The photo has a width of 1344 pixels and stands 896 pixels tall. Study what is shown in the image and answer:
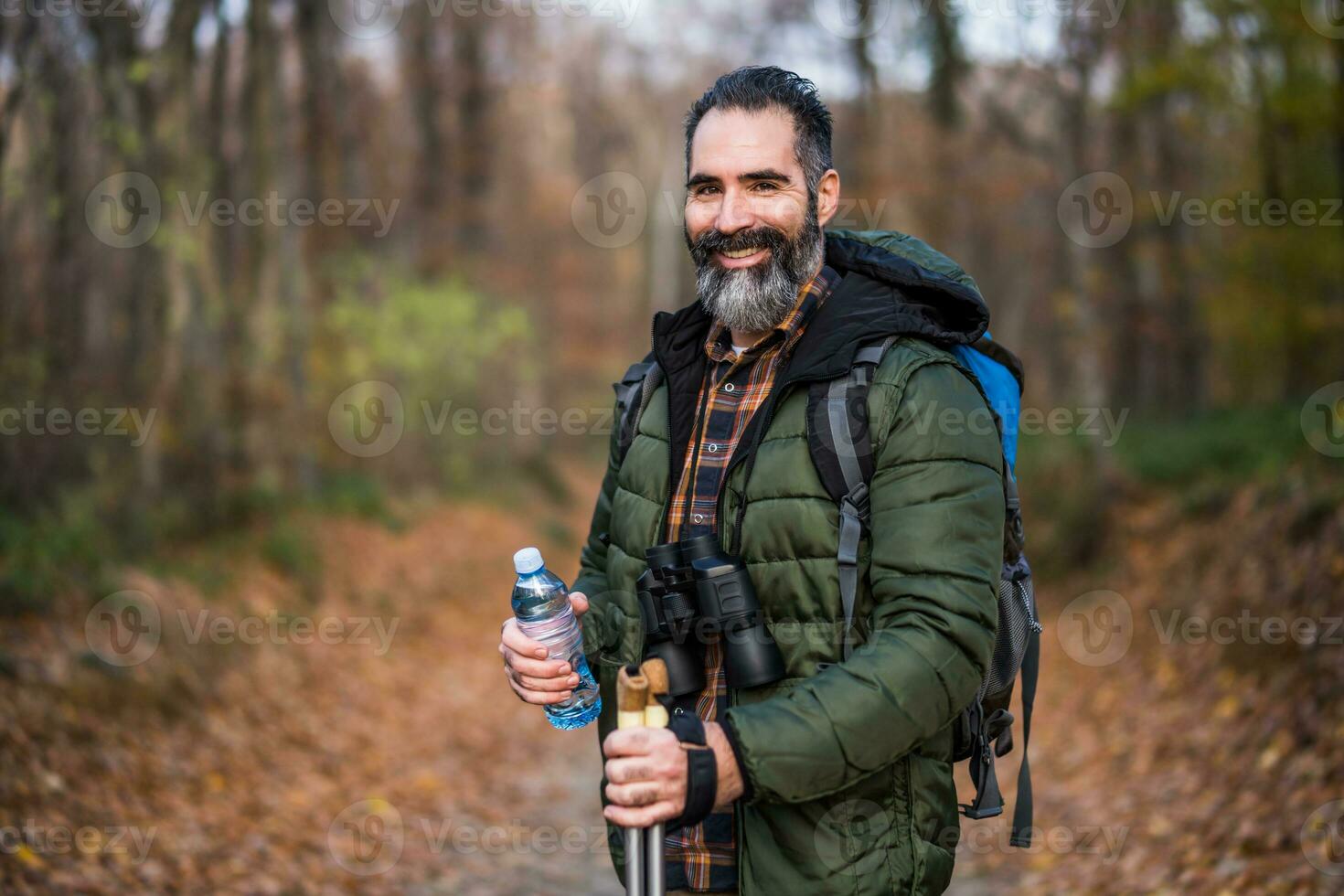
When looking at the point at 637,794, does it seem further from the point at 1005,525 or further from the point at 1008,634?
the point at 1005,525

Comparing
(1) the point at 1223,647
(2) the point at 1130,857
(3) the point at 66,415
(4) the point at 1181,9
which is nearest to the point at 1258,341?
(4) the point at 1181,9

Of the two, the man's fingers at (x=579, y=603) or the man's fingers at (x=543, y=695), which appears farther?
the man's fingers at (x=579, y=603)

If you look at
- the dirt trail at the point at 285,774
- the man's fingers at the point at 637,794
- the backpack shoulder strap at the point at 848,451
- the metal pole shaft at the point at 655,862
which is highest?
the backpack shoulder strap at the point at 848,451

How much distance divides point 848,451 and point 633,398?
812mm

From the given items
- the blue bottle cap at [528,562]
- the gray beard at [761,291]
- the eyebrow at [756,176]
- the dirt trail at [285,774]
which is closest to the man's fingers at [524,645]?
the blue bottle cap at [528,562]

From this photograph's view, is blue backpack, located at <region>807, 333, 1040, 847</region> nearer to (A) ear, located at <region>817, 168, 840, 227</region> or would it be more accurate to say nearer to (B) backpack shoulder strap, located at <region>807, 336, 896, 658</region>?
(B) backpack shoulder strap, located at <region>807, 336, 896, 658</region>

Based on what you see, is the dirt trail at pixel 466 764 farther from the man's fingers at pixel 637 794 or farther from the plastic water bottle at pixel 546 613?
the man's fingers at pixel 637 794

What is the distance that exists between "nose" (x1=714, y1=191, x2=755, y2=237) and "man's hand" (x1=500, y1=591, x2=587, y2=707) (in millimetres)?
1130

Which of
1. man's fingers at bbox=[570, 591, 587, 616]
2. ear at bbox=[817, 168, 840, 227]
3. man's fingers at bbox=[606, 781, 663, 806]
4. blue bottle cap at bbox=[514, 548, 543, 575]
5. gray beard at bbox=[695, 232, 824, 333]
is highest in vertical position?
ear at bbox=[817, 168, 840, 227]

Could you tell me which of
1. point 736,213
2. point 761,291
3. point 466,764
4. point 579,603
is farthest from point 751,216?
point 466,764

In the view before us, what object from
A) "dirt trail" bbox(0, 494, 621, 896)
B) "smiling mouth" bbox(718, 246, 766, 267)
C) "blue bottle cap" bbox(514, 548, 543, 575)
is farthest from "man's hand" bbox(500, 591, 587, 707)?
"dirt trail" bbox(0, 494, 621, 896)

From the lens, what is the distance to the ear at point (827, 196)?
2775 mm

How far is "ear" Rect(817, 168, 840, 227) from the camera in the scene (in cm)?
278

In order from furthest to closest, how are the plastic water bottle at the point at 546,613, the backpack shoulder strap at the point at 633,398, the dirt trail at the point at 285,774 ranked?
the dirt trail at the point at 285,774, the backpack shoulder strap at the point at 633,398, the plastic water bottle at the point at 546,613
